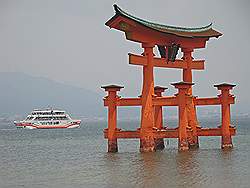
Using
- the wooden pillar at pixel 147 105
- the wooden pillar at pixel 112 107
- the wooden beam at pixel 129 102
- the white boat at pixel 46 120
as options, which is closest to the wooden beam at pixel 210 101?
the wooden pillar at pixel 147 105

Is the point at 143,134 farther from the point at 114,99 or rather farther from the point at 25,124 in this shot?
→ the point at 25,124

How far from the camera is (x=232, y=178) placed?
21.2 metres

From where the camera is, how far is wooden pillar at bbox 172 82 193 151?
2907cm

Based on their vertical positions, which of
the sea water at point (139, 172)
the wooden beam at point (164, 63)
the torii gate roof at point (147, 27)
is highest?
the torii gate roof at point (147, 27)

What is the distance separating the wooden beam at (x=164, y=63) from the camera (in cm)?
2853

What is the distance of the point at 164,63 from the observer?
3144 centimetres

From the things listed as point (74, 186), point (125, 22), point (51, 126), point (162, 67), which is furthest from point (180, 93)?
point (51, 126)

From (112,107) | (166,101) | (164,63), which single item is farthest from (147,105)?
(164,63)

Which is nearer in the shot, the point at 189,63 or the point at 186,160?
the point at 186,160

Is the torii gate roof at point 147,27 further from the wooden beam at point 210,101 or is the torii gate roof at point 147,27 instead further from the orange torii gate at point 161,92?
the wooden beam at point 210,101

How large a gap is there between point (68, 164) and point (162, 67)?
8136 millimetres

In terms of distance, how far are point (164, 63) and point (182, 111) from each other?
3646 mm

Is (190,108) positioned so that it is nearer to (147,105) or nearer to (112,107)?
(147,105)

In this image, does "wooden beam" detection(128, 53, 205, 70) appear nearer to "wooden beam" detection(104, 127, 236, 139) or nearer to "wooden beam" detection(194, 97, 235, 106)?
"wooden beam" detection(194, 97, 235, 106)
